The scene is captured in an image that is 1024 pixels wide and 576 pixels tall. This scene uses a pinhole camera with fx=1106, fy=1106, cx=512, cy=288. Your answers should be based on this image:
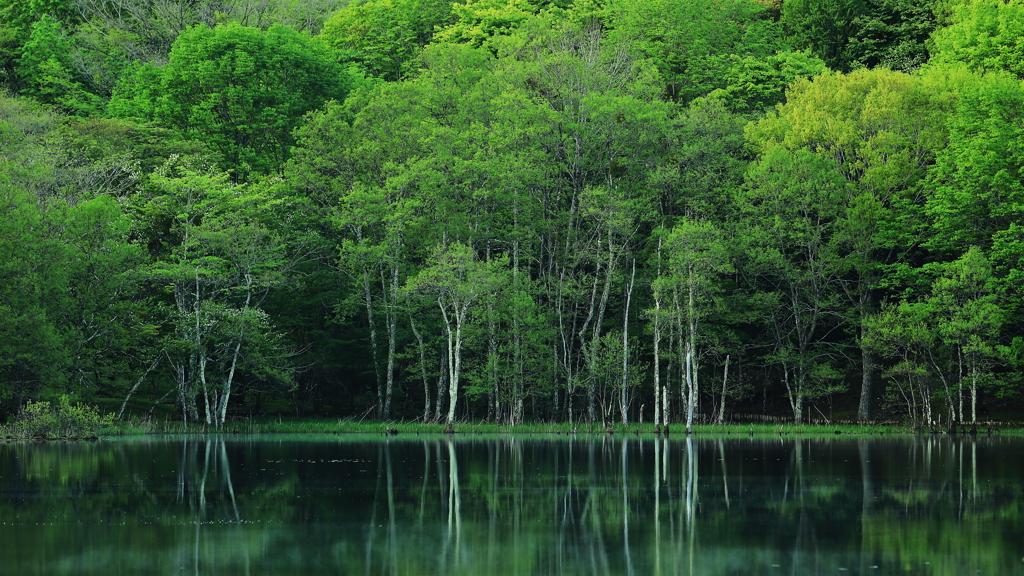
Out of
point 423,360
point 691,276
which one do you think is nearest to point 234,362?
point 423,360

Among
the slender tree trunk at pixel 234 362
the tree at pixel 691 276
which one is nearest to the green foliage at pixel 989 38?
the tree at pixel 691 276

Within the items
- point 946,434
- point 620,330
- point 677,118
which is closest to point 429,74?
point 677,118

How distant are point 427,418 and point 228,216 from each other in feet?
41.3

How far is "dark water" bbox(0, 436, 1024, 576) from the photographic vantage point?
1672cm

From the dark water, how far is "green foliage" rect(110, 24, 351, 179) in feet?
86.5

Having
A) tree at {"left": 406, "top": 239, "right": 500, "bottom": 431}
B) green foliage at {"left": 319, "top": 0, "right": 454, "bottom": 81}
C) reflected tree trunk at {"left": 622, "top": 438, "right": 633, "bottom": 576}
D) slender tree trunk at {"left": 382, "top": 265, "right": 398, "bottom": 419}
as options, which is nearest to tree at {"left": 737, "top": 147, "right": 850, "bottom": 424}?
tree at {"left": 406, "top": 239, "right": 500, "bottom": 431}

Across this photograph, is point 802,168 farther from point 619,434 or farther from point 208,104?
point 208,104

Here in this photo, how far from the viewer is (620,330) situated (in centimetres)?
5616

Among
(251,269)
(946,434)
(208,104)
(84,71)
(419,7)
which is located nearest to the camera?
(946,434)

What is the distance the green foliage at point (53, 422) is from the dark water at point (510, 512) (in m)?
5.09

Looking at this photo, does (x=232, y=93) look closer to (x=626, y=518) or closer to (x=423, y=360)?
(x=423, y=360)

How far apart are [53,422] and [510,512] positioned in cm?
2531

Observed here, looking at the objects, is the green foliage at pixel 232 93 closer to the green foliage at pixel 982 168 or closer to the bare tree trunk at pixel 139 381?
the bare tree trunk at pixel 139 381

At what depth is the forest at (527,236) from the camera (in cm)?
4688
